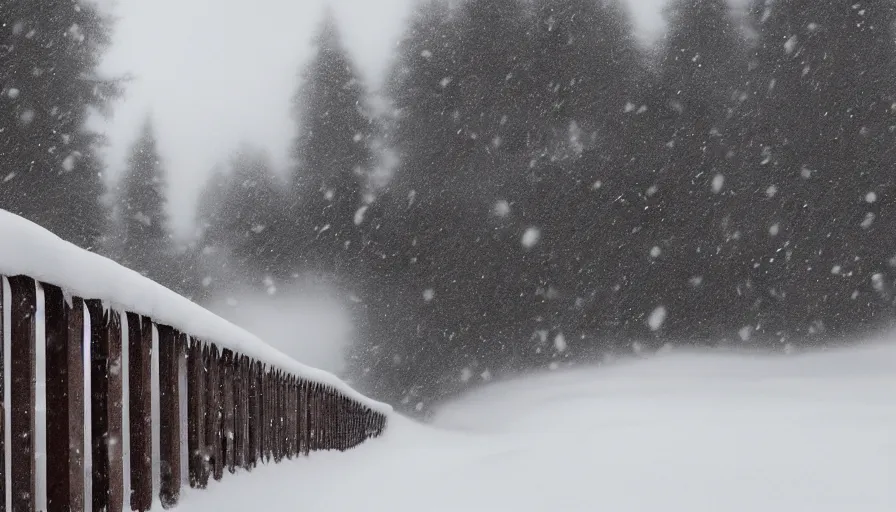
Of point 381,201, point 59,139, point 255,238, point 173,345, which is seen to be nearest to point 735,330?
point 381,201

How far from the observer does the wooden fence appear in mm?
A: 1812

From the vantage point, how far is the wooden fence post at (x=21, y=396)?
1804 mm

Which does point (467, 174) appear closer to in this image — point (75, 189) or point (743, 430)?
point (75, 189)

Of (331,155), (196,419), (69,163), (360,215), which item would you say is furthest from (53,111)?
(196,419)

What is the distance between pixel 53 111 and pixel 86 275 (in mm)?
19563

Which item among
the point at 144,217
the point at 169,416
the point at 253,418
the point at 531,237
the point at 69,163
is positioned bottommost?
the point at 169,416

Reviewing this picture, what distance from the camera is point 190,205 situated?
36.1 meters

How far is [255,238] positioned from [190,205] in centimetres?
480

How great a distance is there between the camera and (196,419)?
3.21m

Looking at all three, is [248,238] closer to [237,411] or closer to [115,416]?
[237,411]

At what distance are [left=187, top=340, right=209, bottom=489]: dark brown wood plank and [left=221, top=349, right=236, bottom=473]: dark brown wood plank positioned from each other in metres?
0.42

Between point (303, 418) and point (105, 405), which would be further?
point (303, 418)

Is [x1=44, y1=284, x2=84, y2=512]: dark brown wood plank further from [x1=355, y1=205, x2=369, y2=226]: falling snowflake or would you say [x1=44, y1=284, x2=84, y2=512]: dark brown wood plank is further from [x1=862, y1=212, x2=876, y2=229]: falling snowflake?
[x1=355, y1=205, x2=369, y2=226]: falling snowflake

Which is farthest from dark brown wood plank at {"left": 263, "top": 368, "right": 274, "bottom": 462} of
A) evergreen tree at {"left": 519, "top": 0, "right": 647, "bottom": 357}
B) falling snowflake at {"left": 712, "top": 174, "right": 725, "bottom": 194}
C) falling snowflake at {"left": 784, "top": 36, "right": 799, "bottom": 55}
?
falling snowflake at {"left": 784, "top": 36, "right": 799, "bottom": 55}
